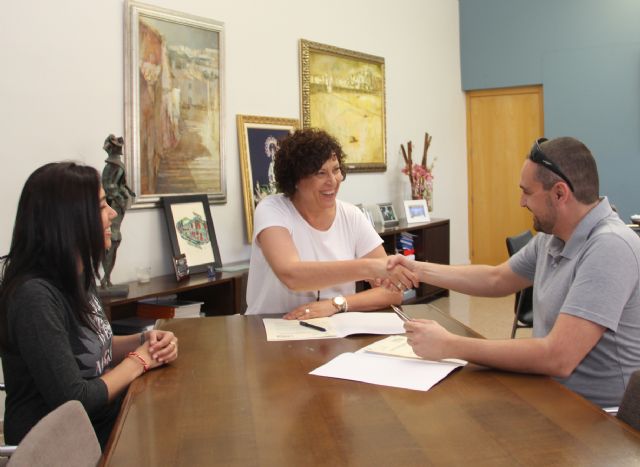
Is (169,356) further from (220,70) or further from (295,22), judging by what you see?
(295,22)

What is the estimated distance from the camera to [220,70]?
4449mm

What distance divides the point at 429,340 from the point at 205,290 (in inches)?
105

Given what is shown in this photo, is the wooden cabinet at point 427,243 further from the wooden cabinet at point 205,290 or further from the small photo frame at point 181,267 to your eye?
the small photo frame at point 181,267

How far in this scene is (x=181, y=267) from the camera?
395 cm

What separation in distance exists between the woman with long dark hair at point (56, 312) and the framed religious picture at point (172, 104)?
87.3 inches

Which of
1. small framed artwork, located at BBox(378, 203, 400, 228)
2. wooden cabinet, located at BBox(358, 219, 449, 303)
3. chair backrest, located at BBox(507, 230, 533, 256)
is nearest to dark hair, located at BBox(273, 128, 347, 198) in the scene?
chair backrest, located at BBox(507, 230, 533, 256)

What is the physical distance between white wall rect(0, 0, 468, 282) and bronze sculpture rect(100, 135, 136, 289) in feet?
0.90

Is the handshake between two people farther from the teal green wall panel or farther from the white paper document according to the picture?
the teal green wall panel

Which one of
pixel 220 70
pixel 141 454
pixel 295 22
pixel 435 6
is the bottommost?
pixel 141 454

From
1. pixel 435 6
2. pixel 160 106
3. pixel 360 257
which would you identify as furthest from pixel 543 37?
pixel 360 257

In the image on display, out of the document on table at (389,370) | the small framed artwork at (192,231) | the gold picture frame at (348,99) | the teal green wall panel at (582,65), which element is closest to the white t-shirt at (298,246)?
the document on table at (389,370)

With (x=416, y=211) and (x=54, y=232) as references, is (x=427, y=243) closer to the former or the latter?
(x=416, y=211)

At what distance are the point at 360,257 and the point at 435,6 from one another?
5286 millimetres

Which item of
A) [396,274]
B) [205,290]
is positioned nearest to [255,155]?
[205,290]
